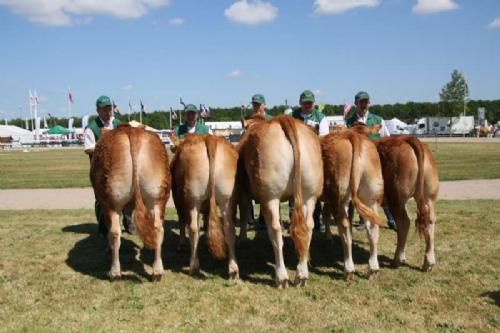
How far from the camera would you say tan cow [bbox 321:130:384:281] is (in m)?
6.26

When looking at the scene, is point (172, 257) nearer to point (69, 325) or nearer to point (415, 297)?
point (69, 325)

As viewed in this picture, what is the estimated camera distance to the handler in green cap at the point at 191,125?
8.52m

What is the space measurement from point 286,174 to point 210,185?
3.45 ft

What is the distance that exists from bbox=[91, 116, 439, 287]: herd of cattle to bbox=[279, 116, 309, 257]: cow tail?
0.01 meters

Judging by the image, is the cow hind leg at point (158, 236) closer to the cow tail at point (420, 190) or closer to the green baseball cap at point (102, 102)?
the green baseball cap at point (102, 102)

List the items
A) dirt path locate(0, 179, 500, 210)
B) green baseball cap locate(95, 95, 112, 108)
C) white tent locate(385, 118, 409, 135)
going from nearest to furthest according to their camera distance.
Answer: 1. green baseball cap locate(95, 95, 112, 108)
2. dirt path locate(0, 179, 500, 210)
3. white tent locate(385, 118, 409, 135)

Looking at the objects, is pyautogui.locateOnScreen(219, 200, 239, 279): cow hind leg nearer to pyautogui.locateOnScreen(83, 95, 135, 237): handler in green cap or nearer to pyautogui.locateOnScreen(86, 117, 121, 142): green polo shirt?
pyautogui.locateOnScreen(83, 95, 135, 237): handler in green cap

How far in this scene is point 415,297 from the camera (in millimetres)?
5723

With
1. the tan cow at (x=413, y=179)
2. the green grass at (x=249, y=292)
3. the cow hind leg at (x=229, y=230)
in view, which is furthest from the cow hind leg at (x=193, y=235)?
the tan cow at (x=413, y=179)

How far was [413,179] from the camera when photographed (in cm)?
659

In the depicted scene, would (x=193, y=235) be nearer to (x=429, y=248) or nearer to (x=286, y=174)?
(x=286, y=174)

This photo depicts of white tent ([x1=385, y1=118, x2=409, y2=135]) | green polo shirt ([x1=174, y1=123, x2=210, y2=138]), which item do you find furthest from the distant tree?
green polo shirt ([x1=174, y1=123, x2=210, y2=138])

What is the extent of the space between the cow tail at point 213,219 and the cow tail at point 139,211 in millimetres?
778

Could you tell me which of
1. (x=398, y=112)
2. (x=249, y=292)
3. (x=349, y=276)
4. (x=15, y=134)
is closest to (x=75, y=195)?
(x=249, y=292)
